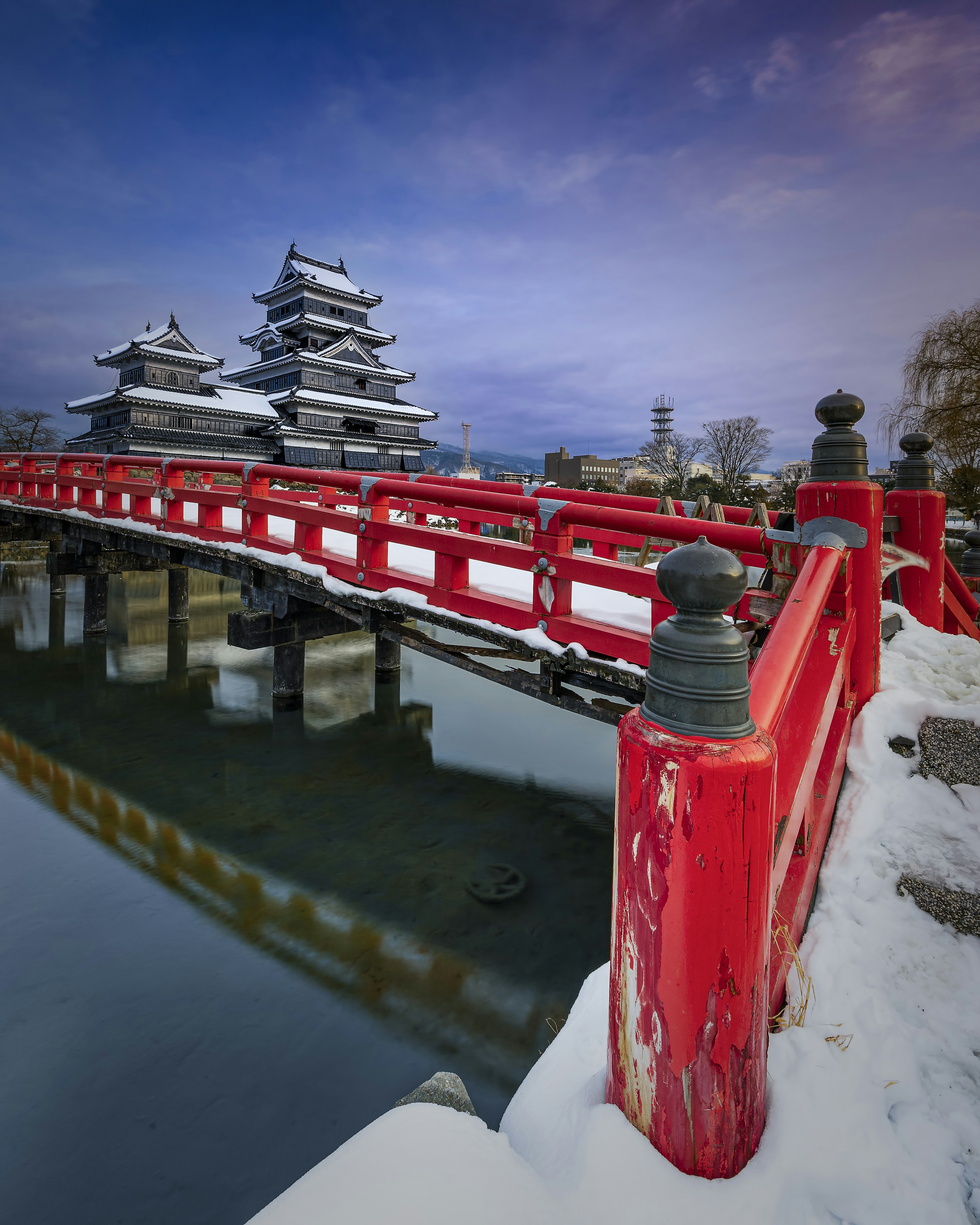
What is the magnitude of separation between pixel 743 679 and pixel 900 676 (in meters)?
2.41

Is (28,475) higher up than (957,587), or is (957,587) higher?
(28,475)

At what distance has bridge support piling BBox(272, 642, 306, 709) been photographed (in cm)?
794

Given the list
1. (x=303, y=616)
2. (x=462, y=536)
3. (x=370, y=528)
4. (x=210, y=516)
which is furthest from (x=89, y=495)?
(x=462, y=536)

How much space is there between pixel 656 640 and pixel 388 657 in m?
8.19

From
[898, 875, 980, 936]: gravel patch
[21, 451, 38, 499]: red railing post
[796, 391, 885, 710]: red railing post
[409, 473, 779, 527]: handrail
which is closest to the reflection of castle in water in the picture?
[898, 875, 980, 936]: gravel patch

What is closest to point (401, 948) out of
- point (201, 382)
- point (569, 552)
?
point (569, 552)

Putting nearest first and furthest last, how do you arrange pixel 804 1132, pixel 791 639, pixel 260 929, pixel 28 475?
1. pixel 804 1132
2. pixel 791 639
3. pixel 260 929
4. pixel 28 475

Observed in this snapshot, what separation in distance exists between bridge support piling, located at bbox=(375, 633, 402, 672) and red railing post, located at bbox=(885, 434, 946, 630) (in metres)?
6.39

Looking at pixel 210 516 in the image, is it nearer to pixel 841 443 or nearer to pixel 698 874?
pixel 841 443

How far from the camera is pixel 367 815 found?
552 centimetres

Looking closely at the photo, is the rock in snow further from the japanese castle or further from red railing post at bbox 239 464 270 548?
the japanese castle

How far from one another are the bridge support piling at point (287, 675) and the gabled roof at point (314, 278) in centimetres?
2876

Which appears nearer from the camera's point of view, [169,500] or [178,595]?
[169,500]

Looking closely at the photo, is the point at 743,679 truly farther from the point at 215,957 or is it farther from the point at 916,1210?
the point at 215,957
